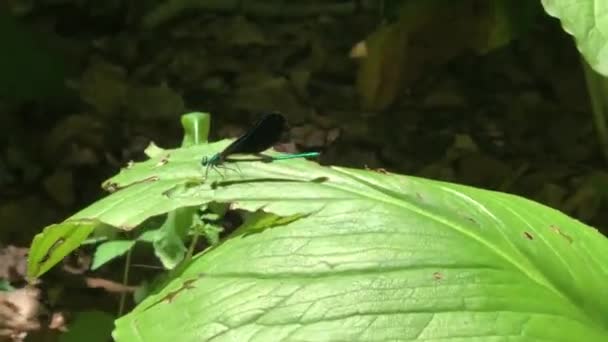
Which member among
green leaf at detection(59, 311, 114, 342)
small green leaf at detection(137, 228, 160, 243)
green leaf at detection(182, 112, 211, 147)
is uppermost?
green leaf at detection(182, 112, 211, 147)

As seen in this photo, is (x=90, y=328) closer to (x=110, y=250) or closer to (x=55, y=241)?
(x=110, y=250)

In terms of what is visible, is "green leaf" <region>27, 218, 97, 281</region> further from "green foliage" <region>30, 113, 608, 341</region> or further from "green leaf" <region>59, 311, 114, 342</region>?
"green leaf" <region>59, 311, 114, 342</region>

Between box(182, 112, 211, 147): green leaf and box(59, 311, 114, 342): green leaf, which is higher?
box(182, 112, 211, 147): green leaf

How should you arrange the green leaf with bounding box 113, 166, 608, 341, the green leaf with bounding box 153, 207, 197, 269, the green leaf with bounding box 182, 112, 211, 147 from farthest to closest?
the green leaf with bounding box 182, 112, 211, 147 < the green leaf with bounding box 153, 207, 197, 269 < the green leaf with bounding box 113, 166, 608, 341

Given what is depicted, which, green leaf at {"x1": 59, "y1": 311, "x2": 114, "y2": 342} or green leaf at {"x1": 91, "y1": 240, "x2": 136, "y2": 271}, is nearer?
green leaf at {"x1": 91, "y1": 240, "x2": 136, "y2": 271}

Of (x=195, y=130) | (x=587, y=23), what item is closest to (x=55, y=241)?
(x=195, y=130)

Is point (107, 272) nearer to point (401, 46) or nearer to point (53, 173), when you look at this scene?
point (53, 173)

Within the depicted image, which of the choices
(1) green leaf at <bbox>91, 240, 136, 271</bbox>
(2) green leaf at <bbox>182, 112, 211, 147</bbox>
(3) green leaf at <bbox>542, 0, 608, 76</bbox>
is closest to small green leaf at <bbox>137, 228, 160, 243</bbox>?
(1) green leaf at <bbox>91, 240, 136, 271</bbox>
